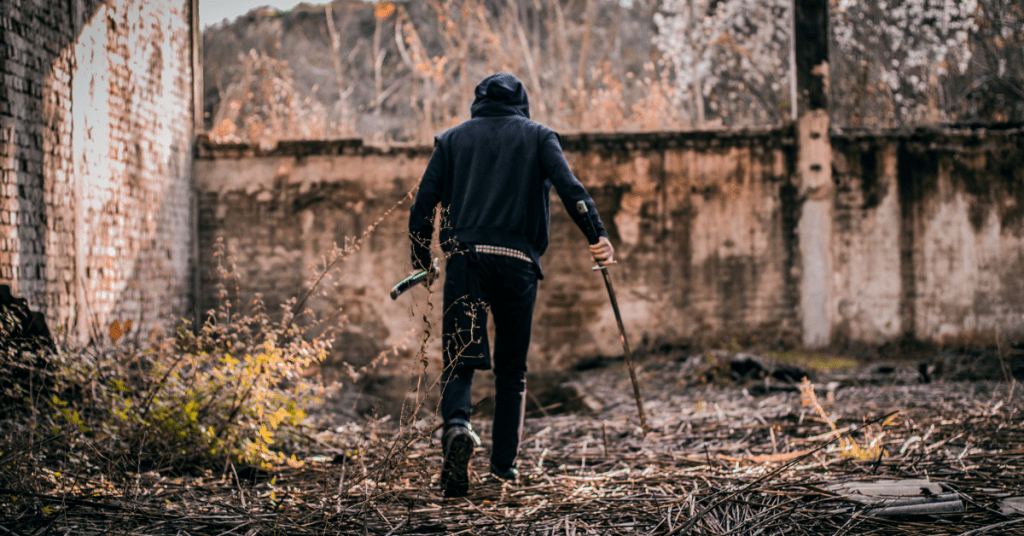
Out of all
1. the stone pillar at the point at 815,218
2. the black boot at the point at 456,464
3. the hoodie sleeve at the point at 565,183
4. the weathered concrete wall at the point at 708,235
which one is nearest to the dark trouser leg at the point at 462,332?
the black boot at the point at 456,464

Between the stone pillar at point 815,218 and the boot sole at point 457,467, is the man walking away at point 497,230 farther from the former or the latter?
the stone pillar at point 815,218

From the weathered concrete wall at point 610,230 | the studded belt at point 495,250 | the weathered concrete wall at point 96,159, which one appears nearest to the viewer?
the studded belt at point 495,250

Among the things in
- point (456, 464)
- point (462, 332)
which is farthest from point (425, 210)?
point (456, 464)

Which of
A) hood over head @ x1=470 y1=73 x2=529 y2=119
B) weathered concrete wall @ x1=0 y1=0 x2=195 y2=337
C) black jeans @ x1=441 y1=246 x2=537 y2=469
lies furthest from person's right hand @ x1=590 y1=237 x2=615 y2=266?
weathered concrete wall @ x1=0 y1=0 x2=195 y2=337

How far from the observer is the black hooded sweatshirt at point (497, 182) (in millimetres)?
3043

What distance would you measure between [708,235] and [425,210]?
16.0ft

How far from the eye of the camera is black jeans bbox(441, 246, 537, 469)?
293cm

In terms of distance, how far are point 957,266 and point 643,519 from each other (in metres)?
6.60

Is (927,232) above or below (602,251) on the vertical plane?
above

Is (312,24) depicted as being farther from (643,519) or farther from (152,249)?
(643,519)

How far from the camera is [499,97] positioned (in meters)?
3.20

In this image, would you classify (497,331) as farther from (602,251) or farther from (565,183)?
(565,183)

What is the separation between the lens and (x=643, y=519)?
2.41 metres

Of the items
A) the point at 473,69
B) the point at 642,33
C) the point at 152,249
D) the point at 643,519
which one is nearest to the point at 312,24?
the point at 473,69
